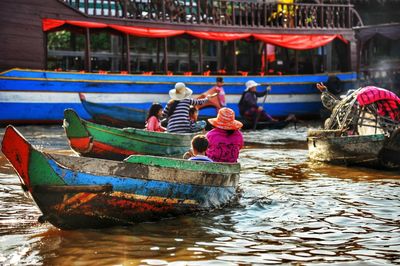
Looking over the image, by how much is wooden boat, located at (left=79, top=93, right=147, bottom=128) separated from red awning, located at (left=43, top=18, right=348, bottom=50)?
91.3 inches

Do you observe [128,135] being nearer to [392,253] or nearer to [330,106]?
[330,106]

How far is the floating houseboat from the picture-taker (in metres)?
17.2

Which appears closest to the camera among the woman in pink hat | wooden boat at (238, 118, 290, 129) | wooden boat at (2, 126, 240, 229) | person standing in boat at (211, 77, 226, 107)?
wooden boat at (2, 126, 240, 229)

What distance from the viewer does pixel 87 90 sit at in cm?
1798

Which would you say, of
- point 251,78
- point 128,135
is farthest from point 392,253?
point 251,78

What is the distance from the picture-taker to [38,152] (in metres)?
5.48

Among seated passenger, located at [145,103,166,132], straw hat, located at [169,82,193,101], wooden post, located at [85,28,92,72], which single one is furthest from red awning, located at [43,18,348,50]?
seated passenger, located at [145,103,166,132]

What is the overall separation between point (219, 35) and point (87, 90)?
4776 millimetres

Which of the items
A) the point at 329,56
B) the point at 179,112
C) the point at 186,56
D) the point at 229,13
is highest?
the point at 229,13

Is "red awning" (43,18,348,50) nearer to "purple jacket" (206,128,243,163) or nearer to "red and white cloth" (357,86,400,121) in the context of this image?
"red and white cloth" (357,86,400,121)

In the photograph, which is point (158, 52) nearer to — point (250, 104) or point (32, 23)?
point (250, 104)

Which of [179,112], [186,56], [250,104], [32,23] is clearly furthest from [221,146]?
[186,56]

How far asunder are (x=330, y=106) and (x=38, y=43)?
887cm

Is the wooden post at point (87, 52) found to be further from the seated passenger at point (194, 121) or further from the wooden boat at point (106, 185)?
the wooden boat at point (106, 185)
